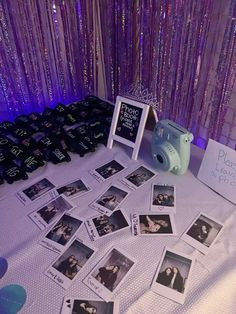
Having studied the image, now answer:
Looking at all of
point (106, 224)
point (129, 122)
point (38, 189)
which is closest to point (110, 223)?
point (106, 224)

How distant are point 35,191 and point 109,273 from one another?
0.44 metres

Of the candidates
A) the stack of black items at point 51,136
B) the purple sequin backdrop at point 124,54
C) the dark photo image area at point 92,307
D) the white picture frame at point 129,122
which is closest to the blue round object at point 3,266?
the dark photo image area at point 92,307

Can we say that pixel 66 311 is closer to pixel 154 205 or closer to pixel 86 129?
pixel 154 205

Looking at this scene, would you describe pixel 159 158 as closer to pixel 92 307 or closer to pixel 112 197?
pixel 112 197

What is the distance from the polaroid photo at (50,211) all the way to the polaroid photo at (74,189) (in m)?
0.03

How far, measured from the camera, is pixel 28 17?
1.30m

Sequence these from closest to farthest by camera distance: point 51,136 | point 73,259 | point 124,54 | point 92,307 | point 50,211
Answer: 1. point 92,307
2. point 73,259
3. point 50,211
4. point 51,136
5. point 124,54

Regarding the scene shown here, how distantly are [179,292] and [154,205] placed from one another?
0.31 m

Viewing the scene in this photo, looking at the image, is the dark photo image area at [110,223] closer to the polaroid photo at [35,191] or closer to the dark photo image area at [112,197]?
the dark photo image area at [112,197]

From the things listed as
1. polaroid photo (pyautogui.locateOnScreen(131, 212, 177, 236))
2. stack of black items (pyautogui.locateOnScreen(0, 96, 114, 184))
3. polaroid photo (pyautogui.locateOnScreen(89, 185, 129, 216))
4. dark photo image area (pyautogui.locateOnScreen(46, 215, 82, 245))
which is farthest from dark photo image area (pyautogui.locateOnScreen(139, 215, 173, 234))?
stack of black items (pyautogui.locateOnScreen(0, 96, 114, 184))

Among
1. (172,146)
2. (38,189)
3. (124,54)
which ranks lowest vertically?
(38,189)

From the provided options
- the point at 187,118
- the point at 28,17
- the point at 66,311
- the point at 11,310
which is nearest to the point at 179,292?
the point at 66,311

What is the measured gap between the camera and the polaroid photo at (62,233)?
881 millimetres

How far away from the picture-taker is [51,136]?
4.23ft
